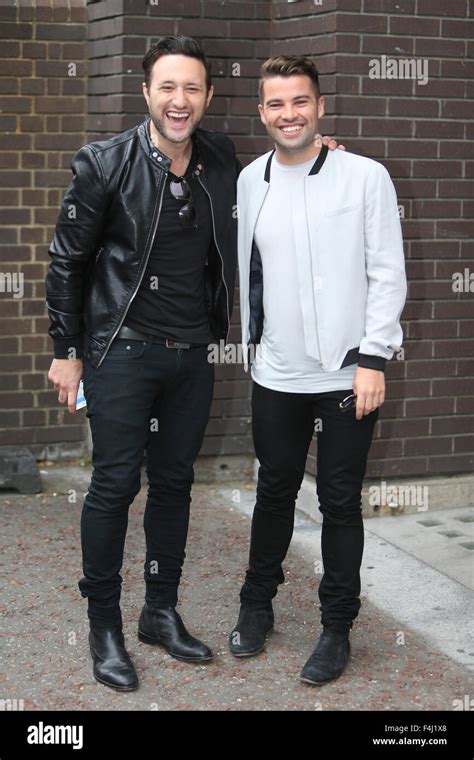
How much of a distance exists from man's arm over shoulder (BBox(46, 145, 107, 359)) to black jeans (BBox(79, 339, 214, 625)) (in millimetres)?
171

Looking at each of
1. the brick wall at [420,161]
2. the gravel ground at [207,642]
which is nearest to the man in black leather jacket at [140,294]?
the gravel ground at [207,642]

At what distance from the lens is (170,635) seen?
4609 millimetres

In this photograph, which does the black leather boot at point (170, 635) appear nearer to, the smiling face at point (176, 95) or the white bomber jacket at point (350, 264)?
the white bomber jacket at point (350, 264)

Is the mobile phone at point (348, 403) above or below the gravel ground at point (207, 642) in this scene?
above

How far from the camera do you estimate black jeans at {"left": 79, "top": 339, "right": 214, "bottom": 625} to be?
427cm

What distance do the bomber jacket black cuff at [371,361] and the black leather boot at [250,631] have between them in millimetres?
1150

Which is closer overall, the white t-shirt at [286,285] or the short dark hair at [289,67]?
the short dark hair at [289,67]

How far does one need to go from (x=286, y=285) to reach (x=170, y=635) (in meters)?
1.44

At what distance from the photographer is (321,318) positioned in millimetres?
4270

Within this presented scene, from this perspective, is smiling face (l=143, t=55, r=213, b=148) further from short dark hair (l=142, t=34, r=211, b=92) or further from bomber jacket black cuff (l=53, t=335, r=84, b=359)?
bomber jacket black cuff (l=53, t=335, r=84, b=359)

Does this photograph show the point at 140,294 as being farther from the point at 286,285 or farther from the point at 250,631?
the point at 250,631

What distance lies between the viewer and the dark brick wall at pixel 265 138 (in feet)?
20.4
